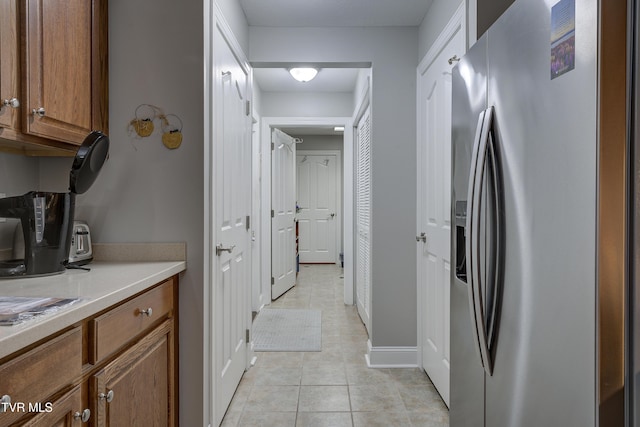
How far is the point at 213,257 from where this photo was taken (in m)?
1.92

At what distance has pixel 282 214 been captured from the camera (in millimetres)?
5234

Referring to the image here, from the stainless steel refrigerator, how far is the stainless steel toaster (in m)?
1.40

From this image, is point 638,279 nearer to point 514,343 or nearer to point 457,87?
point 514,343

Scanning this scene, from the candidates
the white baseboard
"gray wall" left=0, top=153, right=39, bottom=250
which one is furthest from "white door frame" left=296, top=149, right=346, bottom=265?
"gray wall" left=0, top=153, right=39, bottom=250

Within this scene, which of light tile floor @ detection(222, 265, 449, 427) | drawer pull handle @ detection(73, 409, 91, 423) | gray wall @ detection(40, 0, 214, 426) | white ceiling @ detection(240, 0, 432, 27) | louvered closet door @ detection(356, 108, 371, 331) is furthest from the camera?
louvered closet door @ detection(356, 108, 371, 331)

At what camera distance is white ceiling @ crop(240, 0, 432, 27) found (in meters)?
2.62

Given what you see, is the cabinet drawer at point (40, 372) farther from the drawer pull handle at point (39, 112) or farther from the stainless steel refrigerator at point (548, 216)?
the stainless steel refrigerator at point (548, 216)

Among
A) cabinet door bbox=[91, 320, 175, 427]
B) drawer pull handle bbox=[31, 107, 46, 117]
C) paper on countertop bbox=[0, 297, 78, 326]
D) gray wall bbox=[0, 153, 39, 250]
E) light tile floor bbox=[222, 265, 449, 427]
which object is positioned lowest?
light tile floor bbox=[222, 265, 449, 427]

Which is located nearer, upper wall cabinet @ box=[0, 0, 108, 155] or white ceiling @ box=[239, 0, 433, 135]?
upper wall cabinet @ box=[0, 0, 108, 155]

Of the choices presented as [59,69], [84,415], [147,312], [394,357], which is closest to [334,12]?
[59,69]

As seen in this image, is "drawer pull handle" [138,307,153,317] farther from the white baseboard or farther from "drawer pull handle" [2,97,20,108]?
the white baseboard

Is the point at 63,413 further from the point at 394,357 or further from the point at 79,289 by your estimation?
the point at 394,357

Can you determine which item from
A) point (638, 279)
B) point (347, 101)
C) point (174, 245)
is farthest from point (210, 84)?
point (347, 101)

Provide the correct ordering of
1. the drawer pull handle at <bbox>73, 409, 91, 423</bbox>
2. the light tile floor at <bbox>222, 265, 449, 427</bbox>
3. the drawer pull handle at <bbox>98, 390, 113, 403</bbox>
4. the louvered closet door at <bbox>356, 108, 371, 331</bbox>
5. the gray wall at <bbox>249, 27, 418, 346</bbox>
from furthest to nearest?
the louvered closet door at <bbox>356, 108, 371, 331</bbox> → the gray wall at <bbox>249, 27, 418, 346</bbox> → the light tile floor at <bbox>222, 265, 449, 427</bbox> → the drawer pull handle at <bbox>98, 390, 113, 403</bbox> → the drawer pull handle at <bbox>73, 409, 91, 423</bbox>
